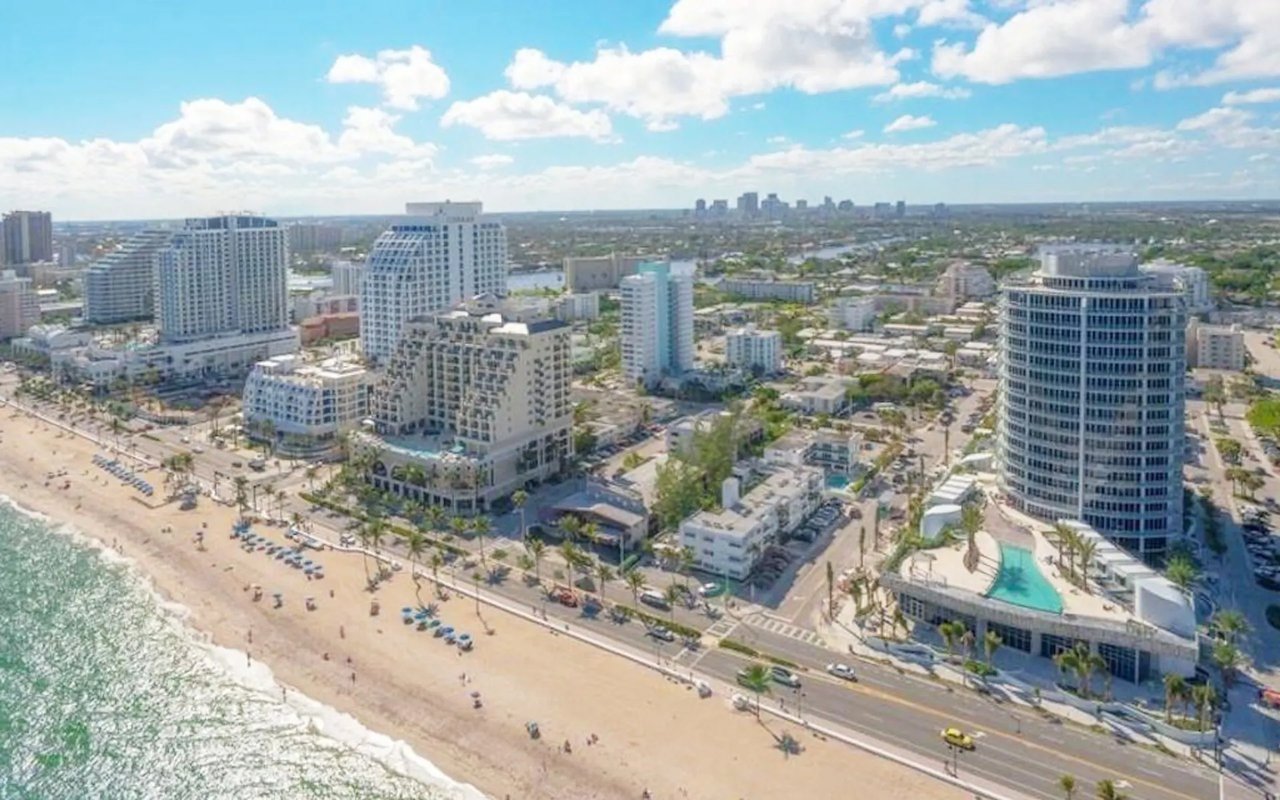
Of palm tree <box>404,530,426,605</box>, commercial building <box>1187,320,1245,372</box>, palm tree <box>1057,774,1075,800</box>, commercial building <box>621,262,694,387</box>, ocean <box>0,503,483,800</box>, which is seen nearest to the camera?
palm tree <box>1057,774,1075,800</box>

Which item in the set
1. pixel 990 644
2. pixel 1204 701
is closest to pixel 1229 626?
pixel 1204 701

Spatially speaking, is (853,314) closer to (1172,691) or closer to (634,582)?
(634,582)

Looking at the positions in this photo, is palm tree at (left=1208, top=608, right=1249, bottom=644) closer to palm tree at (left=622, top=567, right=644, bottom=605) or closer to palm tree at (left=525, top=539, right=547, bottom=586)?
palm tree at (left=622, top=567, right=644, bottom=605)

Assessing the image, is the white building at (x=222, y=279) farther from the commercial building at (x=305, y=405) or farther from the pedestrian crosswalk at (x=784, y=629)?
the pedestrian crosswalk at (x=784, y=629)

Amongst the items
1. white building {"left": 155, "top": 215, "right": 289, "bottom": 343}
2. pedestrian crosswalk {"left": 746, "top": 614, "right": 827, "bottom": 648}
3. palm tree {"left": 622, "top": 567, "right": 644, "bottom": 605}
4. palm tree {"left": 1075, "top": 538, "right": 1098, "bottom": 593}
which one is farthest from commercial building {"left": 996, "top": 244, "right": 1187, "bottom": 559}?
white building {"left": 155, "top": 215, "right": 289, "bottom": 343}

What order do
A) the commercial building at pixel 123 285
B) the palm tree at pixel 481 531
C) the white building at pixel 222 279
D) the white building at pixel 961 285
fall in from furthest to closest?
the white building at pixel 961 285 < the commercial building at pixel 123 285 < the white building at pixel 222 279 < the palm tree at pixel 481 531

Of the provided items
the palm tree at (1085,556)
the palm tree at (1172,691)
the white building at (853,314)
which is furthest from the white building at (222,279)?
the palm tree at (1172,691)
